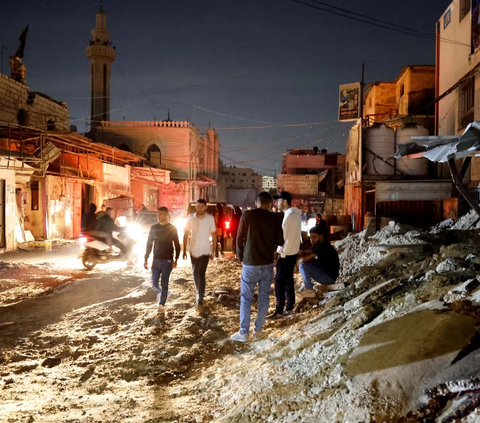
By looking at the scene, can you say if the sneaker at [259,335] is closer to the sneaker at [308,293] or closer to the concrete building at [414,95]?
the sneaker at [308,293]

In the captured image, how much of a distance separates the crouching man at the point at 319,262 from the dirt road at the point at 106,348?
142 cm

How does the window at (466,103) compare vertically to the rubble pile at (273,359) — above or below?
above

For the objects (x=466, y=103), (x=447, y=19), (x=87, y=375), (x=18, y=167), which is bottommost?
(x=87, y=375)

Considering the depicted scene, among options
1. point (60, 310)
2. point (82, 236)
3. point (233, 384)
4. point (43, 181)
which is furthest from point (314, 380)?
point (43, 181)

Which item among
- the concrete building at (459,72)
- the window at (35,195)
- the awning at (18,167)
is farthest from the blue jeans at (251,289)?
the window at (35,195)

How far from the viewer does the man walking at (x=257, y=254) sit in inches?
206

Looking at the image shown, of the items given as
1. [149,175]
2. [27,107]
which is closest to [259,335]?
[27,107]

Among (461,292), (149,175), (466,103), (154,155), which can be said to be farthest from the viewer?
(154,155)

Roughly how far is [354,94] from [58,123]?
21.5m

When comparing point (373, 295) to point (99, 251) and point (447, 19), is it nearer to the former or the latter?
point (99, 251)

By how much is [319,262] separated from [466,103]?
35.7ft

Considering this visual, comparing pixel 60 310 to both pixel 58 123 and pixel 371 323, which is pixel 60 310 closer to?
pixel 371 323

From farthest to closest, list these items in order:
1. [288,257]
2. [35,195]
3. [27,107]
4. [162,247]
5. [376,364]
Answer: [27,107], [35,195], [162,247], [288,257], [376,364]

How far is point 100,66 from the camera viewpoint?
40.8 m
